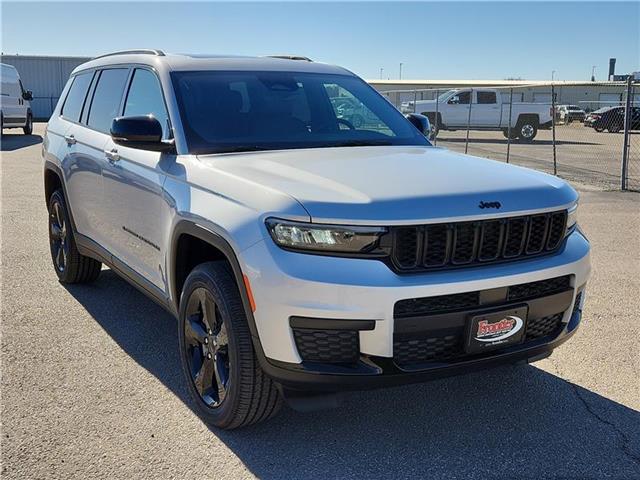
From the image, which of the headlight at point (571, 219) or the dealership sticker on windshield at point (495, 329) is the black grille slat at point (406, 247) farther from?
the headlight at point (571, 219)

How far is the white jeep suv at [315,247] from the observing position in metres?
2.89

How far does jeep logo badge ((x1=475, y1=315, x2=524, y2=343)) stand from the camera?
303 cm

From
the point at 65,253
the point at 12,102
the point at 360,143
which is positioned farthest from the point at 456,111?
the point at 360,143

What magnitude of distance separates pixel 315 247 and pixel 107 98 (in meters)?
2.94

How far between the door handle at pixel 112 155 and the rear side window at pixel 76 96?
1.21 meters

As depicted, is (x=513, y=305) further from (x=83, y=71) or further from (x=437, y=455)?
(x=83, y=71)

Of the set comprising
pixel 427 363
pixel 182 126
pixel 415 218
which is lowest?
pixel 427 363

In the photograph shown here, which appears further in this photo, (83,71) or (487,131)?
(487,131)

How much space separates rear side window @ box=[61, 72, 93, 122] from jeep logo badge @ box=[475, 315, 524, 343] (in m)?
4.00

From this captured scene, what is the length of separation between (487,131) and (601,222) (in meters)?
21.1

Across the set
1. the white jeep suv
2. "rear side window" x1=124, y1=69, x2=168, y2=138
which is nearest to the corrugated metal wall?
"rear side window" x1=124, y1=69, x2=168, y2=138

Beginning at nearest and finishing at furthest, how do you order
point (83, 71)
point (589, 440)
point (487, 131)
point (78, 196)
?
point (589, 440) → point (78, 196) → point (83, 71) → point (487, 131)

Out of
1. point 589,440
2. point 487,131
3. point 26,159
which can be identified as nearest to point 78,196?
point 589,440

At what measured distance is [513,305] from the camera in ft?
10.1
